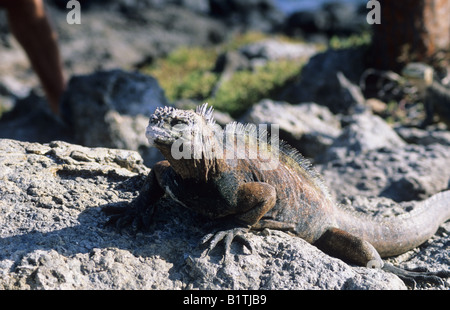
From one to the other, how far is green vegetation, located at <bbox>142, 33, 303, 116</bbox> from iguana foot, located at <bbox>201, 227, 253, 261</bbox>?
6.04 meters

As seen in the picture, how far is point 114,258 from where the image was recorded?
252 centimetres

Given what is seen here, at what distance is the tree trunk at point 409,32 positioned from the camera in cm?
790

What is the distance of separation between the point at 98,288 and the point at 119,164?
1215 mm

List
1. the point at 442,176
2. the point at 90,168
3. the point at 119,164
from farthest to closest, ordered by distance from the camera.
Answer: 1. the point at 442,176
2. the point at 119,164
3. the point at 90,168

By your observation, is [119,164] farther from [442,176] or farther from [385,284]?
[442,176]

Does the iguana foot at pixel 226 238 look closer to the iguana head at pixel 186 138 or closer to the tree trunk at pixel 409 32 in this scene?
the iguana head at pixel 186 138

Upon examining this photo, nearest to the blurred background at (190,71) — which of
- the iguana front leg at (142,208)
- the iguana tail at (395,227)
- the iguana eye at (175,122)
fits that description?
the iguana front leg at (142,208)

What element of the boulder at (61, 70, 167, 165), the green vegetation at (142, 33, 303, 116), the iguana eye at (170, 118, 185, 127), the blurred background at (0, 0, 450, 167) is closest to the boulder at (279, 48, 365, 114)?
the blurred background at (0, 0, 450, 167)

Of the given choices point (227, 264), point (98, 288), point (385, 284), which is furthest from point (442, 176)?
point (98, 288)

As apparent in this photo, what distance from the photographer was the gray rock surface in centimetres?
243

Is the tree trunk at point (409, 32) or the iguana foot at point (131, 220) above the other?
the tree trunk at point (409, 32)

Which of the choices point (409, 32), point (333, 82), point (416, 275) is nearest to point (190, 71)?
point (333, 82)

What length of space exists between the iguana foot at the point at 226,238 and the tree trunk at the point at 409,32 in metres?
6.56

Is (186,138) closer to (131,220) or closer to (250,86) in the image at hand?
(131,220)
